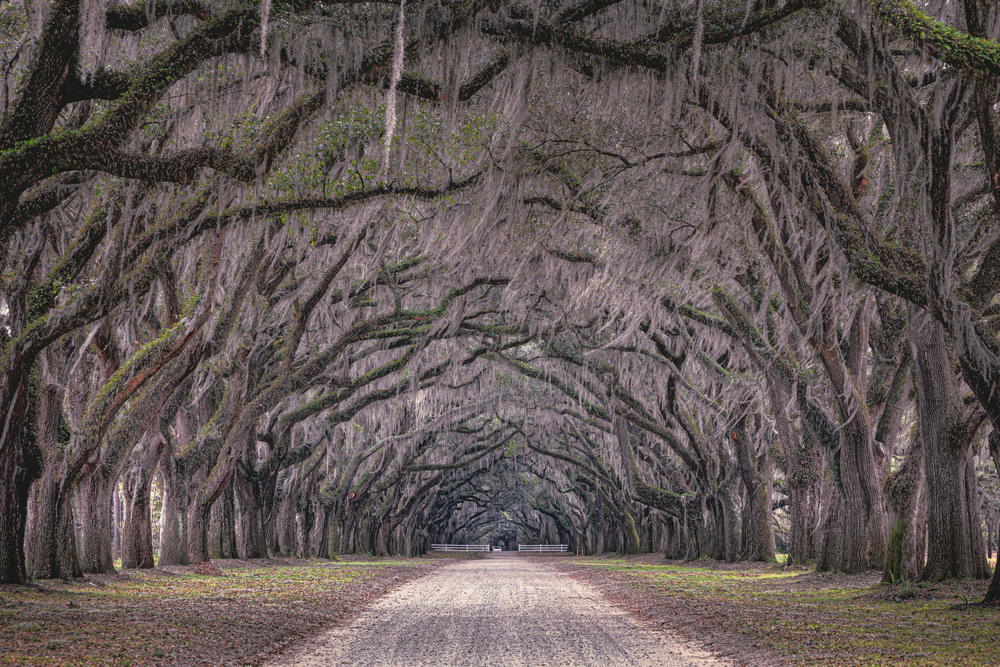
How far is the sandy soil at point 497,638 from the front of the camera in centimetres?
678

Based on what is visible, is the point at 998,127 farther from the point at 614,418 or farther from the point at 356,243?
the point at 614,418

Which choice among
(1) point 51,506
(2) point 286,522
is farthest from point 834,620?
(2) point 286,522

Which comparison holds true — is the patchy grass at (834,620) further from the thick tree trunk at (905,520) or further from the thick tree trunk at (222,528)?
the thick tree trunk at (222,528)

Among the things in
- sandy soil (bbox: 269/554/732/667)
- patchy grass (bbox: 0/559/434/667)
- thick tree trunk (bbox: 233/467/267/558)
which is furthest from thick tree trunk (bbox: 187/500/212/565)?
sandy soil (bbox: 269/554/732/667)

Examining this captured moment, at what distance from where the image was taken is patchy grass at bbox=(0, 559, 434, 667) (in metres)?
6.50

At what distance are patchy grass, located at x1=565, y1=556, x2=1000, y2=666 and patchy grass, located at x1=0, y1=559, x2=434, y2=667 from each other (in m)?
4.17

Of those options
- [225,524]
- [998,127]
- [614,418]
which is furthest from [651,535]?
[998,127]

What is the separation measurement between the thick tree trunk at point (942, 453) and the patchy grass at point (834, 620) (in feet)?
1.30

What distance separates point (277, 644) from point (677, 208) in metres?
8.69

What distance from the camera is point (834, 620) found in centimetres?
882

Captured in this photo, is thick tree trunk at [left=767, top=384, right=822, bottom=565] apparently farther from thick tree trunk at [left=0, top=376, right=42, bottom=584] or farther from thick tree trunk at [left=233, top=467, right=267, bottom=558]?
thick tree trunk at [left=233, top=467, right=267, bottom=558]

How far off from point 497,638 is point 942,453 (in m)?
6.51

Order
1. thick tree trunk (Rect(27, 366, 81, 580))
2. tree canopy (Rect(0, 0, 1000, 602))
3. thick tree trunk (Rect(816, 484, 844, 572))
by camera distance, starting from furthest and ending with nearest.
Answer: thick tree trunk (Rect(816, 484, 844, 572)) < thick tree trunk (Rect(27, 366, 81, 580)) < tree canopy (Rect(0, 0, 1000, 602))

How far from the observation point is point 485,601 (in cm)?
1285
